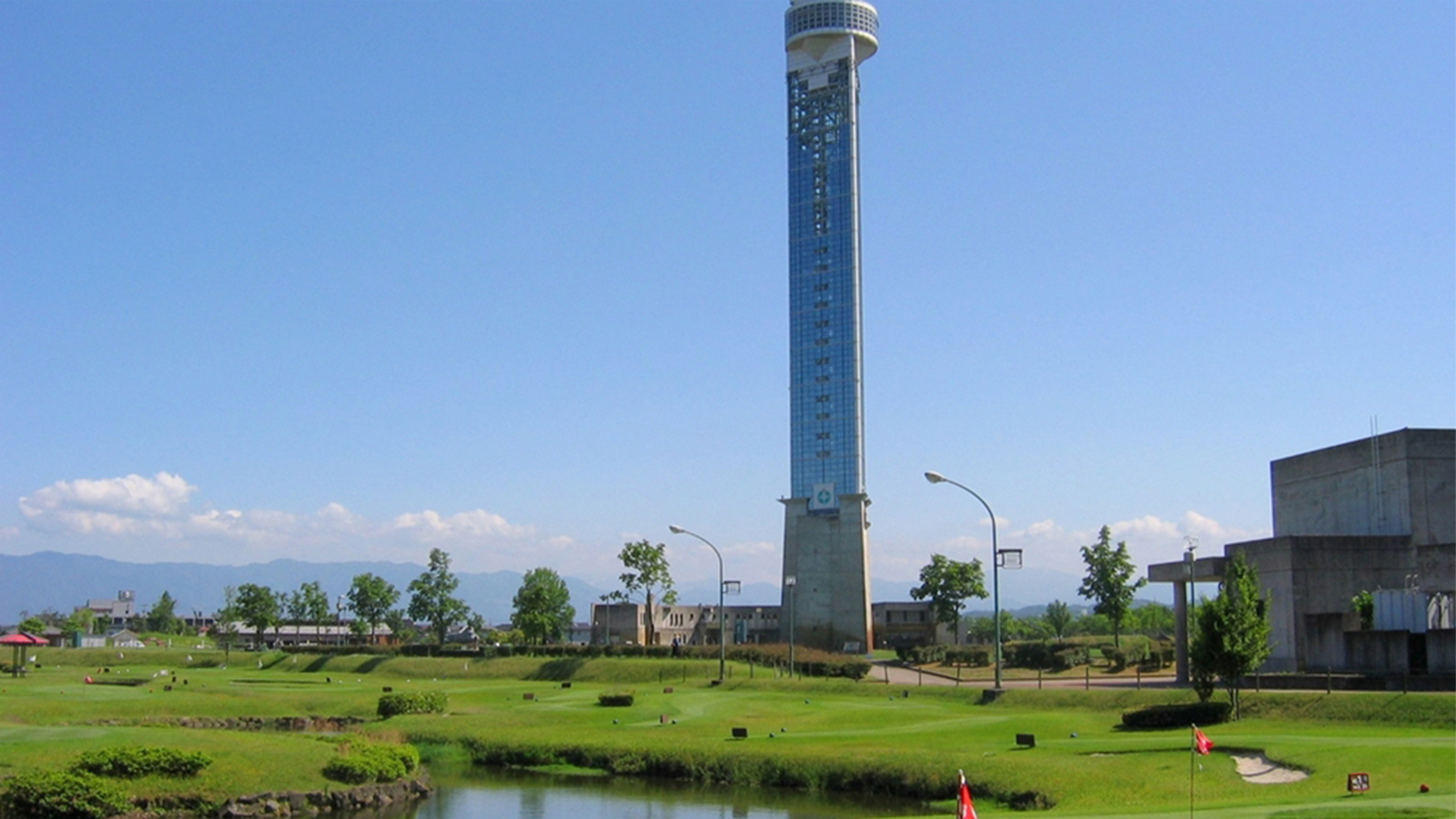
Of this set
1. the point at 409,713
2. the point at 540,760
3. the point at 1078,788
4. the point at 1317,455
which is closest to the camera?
the point at 1078,788

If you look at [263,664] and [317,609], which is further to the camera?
[317,609]

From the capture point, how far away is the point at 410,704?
64375mm

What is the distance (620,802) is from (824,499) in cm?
10051

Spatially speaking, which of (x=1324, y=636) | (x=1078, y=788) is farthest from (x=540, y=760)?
(x=1324, y=636)

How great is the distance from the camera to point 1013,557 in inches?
2074

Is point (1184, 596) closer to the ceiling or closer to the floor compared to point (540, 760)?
closer to the ceiling

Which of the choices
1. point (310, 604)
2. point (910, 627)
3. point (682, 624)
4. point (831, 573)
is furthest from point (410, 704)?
point (310, 604)

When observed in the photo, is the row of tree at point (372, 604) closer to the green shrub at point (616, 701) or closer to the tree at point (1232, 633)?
the green shrub at point (616, 701)

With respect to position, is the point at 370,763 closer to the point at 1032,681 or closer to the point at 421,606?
the point at 1032,681

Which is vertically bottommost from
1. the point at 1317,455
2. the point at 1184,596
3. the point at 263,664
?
the point at 263,664

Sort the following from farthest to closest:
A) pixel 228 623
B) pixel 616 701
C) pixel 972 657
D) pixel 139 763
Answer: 1. pixel 228 623
2. pixel 972 657
3. pixel 616 701
4. pixel 139 763

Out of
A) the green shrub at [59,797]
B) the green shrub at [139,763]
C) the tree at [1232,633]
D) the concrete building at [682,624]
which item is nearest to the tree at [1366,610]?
the tree at [1232,633]

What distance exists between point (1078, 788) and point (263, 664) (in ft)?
322

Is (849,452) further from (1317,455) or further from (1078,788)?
(1078,788)
